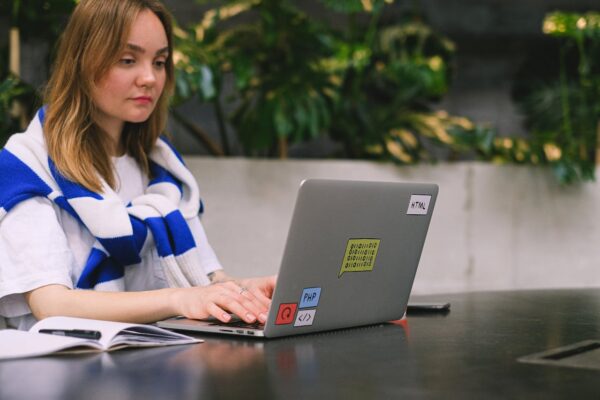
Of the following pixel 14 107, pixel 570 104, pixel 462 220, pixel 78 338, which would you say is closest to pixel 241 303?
pixel 78 338

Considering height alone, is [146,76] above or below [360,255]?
above

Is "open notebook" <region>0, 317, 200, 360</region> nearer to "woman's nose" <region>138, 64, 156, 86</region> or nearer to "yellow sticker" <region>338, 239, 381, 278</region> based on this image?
"yellow sticker" <region>338, 239, 381, 278</region>

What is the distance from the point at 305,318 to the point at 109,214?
1.86ft

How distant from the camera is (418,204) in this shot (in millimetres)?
1572

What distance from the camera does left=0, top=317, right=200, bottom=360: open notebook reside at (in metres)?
1.19

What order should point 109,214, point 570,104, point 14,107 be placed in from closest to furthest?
1. point 109,214
2. point 14,107
3. point 570,104

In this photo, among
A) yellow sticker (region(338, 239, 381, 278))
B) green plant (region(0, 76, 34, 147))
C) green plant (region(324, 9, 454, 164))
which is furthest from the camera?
green plant (region(324, 9, 454, 164))

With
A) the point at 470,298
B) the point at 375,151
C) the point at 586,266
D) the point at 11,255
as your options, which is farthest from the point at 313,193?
the point at 586,266

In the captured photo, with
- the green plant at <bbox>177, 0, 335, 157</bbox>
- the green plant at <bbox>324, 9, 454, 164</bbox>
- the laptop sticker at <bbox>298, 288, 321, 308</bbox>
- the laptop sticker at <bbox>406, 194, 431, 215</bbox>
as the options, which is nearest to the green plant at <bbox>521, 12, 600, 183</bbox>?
Result: the green plant at <bbox>324, 9, 454, 164</bbox>

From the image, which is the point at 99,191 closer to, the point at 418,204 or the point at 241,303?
the point at 241,303

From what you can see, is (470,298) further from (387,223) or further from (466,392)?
(466,392)

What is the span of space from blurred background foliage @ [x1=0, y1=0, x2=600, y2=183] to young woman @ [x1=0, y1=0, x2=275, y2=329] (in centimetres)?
164

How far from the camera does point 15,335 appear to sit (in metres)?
1.26

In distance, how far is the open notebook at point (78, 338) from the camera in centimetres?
119
